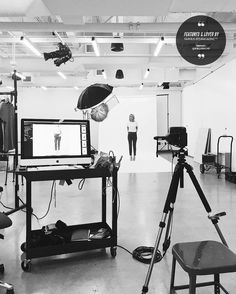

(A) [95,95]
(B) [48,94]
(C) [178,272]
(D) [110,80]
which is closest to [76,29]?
(A) [95,95]

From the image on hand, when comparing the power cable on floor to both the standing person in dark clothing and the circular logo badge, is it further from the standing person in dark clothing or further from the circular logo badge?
the circular logo badge

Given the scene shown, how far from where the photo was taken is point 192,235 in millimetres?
3236

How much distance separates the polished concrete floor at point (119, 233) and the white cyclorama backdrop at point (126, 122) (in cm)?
603

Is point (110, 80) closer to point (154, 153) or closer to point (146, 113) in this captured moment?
point (146, 113)

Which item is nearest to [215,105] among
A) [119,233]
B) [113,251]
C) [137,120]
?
[137,120]

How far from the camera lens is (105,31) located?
16.5 feet

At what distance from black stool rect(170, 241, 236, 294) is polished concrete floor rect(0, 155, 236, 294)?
53cm

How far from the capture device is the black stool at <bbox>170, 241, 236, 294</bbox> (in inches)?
60.9

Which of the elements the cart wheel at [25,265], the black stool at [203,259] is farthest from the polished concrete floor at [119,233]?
the black stool at [203,259]

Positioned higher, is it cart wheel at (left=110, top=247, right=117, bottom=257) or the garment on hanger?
the garment on hanger

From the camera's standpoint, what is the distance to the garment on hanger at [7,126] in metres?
4.68

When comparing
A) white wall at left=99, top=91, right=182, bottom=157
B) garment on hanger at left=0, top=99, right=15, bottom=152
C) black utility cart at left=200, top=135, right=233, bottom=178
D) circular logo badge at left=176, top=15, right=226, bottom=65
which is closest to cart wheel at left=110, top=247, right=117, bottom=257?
garment on hanger at left=0, top=99, right=15, bottom=152

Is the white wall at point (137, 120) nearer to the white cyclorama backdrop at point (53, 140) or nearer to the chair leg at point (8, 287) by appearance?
the white cyclorama backdrop at point (53, 140)

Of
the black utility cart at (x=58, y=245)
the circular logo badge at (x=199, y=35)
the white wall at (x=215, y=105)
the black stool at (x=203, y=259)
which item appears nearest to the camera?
the black stool at (x=203, y=259)
